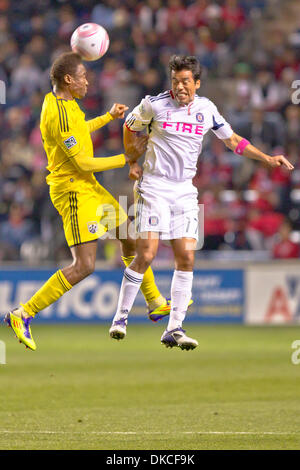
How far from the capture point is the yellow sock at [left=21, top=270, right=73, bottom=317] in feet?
27.1

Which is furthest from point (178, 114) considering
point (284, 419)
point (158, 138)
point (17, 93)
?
point (17, 93)

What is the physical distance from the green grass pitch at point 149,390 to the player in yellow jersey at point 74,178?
1043mm

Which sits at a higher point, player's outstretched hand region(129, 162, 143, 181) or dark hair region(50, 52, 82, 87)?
dark hair region(50, 52, 82, 87)

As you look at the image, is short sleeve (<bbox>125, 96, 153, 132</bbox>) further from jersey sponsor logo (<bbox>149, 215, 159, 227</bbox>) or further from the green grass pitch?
the green grass pitch

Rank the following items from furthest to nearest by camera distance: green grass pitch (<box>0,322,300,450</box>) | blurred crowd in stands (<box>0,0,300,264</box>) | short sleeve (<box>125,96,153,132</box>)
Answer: blurred crowd in stands (<box>0,0,300,264</box>) < short sleeve (<box>125,96,153,132</box>) < green grass pitch (<box>0,322,300,450</box>)

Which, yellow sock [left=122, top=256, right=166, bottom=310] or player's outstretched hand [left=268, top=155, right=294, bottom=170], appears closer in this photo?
player's outstretched hand [left=268, top=155, right=294, bottom=170]

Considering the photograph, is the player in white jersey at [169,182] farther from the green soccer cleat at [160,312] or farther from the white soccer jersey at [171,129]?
the green soccer cleat at [160,312]

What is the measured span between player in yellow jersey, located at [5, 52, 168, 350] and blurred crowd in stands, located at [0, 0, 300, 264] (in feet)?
28.3

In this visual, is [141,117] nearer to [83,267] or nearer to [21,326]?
[83,267]

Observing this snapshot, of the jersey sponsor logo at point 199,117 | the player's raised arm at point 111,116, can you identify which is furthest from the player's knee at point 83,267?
the jersey sponsor logo at point 199,117

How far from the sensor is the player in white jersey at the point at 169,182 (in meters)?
7.98

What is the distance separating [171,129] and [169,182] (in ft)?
1.46

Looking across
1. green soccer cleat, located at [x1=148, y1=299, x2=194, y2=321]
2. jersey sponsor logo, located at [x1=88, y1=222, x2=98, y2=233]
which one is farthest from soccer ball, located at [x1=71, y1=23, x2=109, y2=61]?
green soccer cleat, located at [x1=148, y1=299, x2=194, y2=321]
